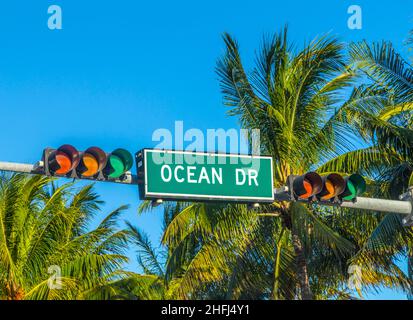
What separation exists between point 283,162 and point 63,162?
11.2 meters

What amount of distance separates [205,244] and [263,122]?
11.3ft

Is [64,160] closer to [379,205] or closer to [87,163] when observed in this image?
[87,163]

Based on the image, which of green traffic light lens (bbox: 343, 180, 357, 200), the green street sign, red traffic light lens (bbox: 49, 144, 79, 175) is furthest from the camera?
green traffic light lens (bbox: 343, 180, 357, 200)

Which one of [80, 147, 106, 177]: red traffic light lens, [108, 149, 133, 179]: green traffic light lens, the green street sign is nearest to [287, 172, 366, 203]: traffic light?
the green street sign

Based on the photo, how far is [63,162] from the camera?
51.0 feet

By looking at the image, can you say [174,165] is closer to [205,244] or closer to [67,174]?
[67,174]

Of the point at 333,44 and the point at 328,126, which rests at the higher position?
the point at 333,44

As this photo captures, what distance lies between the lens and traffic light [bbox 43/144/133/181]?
15523mm

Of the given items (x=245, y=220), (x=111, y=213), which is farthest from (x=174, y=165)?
(x=111, y=213)

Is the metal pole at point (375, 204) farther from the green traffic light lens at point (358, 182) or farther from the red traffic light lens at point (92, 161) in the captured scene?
the red traffic light lens at point (92, 161)

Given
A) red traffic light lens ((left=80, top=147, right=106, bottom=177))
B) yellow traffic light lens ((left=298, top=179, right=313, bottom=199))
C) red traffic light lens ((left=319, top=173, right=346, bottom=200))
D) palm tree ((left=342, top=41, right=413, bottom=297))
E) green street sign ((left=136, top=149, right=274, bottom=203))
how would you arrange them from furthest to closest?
palm tree ((left=342, top=41, right=413, bottom=297)), red traffic light lens ((left=319, top=173, right=346, bottom=200)), yellow traffic light lens ((left=298, top=179, right=313, bottom=199)), green street sign ((left=136, top=149, right=274, bottom=203)), red traffic light lens ((left=80, top=147, right=106, bottom=177))

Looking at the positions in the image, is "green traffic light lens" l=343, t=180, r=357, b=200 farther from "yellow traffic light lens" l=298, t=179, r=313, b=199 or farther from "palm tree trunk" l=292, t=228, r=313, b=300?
"palm tree trunk" l=292, t=228, r=313, b=300
